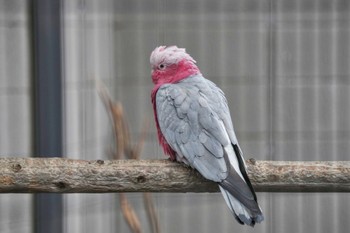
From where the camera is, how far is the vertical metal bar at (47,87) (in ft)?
5.74

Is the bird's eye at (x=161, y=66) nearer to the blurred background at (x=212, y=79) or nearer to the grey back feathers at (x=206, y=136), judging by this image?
the grey back feathers at (x=206, y=136)

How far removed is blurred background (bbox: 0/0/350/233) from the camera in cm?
280

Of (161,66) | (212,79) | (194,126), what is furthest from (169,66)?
(212,79)

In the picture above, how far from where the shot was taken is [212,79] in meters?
2.94

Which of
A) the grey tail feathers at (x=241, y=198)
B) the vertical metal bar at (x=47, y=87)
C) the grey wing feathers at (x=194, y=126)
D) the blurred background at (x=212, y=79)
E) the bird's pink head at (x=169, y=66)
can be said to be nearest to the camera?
the grey tail feathers at (x=241, y=198)

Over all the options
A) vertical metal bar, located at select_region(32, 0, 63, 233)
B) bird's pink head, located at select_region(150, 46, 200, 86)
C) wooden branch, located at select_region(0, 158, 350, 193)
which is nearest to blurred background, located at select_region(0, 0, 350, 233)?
vertical metal bar, located at select_region(32, 0, 63, 233)

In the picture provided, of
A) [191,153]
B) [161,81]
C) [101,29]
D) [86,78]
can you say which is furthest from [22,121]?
[191,153]

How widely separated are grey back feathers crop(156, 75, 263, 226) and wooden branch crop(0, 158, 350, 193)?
0.05 m

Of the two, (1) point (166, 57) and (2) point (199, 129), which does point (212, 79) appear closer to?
(1) point (166, 57)

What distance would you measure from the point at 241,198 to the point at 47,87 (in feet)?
2.31

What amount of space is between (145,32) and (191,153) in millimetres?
1469

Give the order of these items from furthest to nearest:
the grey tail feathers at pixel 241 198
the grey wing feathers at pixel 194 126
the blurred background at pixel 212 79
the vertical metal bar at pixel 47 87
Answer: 1. the blurred background at pixel 212 79
2. the vertical metal bar at pixel 47 87
3. the grey wing feathers at pixel 194 126
4. the grey tail feathers at pixel 241 198

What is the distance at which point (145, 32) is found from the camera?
2.83 meters

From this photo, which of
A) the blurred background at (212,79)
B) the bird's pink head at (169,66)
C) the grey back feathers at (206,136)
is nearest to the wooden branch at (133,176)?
the grey back feathers at (206,136)
